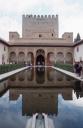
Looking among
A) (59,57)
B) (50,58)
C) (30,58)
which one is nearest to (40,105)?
(59,57)

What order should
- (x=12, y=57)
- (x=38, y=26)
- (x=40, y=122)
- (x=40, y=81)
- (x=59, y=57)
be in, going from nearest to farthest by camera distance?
(x=40, y=122)
(x=40, y=81)
(x=12, y=57)
(x=59, y=57)
(x=38, y=26)

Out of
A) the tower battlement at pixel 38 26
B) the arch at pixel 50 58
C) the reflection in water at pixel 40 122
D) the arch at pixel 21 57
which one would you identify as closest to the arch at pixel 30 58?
the arch at pixel 21 57

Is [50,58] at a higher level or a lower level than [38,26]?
lower

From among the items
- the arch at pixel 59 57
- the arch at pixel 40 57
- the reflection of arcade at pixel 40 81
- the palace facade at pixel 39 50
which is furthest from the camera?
the arch at pixel 40 57

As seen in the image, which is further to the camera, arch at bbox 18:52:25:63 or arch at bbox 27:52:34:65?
arch at bbox 27:52:34:65

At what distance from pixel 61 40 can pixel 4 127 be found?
4059 centimetres

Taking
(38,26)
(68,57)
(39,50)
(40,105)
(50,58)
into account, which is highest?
(38,26)

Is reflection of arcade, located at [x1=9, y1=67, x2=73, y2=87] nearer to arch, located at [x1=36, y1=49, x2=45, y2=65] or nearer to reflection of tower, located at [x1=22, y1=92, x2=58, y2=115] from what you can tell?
reflection of tower, located at [x1=22, y1=92, x2=58, y2=115]

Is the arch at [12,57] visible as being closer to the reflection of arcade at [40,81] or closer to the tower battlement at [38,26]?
the tower battlement at [38,26]

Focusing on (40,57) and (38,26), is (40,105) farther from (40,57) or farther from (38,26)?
(38,26)

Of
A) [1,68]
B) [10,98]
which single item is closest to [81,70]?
[1,68]

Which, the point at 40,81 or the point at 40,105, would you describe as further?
the point at 40,81

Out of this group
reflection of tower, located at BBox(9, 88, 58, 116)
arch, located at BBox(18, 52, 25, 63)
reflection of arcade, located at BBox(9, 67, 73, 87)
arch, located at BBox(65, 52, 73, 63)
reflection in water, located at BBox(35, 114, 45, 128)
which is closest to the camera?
reflection in water, located at BBox(35, 114, 45, 128)

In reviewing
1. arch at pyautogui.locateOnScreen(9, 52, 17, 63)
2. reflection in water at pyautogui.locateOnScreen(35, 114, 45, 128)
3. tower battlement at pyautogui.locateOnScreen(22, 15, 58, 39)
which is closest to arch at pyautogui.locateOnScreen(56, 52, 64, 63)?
arch at pyautogui.locateOnScreen(9, 52, 17, 63)
